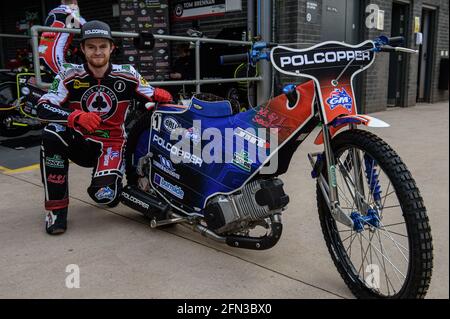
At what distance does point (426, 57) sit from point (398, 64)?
1553mm

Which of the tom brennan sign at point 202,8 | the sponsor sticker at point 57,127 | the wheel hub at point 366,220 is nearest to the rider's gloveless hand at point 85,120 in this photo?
the sponsor sticker at point 57,127

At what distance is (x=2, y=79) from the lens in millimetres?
6301

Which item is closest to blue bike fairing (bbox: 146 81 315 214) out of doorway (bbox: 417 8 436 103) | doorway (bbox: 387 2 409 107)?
doorway (bbox: 387 2 409 107)

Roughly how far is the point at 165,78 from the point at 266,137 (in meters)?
6.20

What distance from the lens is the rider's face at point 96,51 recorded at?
2.90 metres

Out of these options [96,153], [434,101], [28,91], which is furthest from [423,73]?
[96,153]

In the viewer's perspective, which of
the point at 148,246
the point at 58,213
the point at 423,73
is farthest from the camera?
the point at 423,73

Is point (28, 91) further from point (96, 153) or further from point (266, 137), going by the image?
point (266, 137)

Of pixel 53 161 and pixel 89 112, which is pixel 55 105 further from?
pixel 53 161

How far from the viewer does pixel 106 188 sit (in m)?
3.15

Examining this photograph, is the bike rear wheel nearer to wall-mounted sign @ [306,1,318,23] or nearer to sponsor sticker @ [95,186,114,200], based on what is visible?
sponsor sticker @ [95,186,114,200]

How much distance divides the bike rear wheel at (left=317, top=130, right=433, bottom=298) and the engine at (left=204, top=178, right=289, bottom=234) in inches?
9.5

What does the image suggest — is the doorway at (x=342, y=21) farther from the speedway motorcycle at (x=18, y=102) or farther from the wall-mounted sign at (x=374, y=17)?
the speedway motorcycle at (x=18, y=102)

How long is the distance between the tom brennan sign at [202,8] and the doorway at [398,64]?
4227 mm
